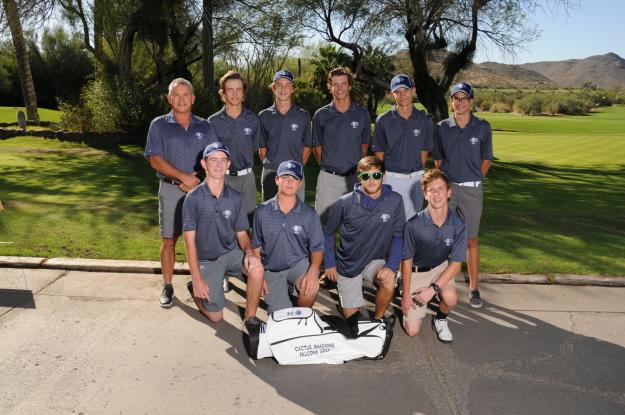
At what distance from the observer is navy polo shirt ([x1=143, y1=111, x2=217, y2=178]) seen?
17.9 feet

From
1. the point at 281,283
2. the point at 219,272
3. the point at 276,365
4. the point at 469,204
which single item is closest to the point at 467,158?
the point at 469,204

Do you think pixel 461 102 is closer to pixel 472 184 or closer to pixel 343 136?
pixel 472 184

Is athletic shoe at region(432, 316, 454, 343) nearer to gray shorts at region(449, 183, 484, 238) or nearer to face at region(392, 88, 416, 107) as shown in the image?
gray shorts at region(449, 183, 484, 238)

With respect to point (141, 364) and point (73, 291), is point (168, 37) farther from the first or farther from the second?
point (141, 364)

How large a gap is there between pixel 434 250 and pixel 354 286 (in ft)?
2.47

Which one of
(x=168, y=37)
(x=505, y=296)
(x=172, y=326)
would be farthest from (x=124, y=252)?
(x=168, y=37)

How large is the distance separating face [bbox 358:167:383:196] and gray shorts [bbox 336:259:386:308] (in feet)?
2.09

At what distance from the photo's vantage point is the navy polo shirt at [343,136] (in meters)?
6.25

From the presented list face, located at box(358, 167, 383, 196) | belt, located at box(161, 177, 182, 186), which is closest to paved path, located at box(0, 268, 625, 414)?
belt, located at box(161, 177, 182, 186)

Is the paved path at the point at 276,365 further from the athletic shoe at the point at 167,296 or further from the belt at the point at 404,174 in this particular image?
the belt at the point at 404,174

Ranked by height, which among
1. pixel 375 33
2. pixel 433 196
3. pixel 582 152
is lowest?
pixel 582 152

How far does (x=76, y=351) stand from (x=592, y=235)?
691cm

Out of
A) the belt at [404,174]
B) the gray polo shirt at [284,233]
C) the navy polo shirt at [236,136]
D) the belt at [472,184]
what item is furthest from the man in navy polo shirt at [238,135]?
the belt at [472,184]

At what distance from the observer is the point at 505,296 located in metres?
5.54
